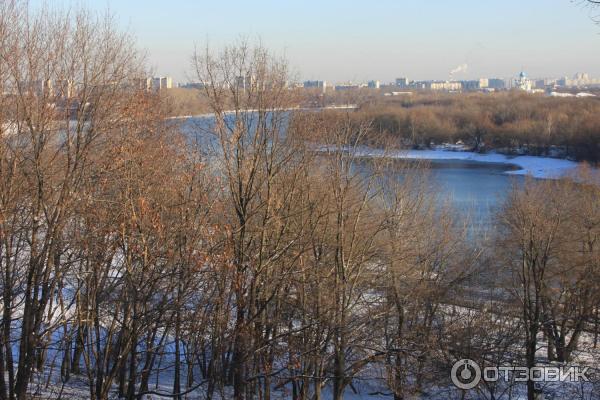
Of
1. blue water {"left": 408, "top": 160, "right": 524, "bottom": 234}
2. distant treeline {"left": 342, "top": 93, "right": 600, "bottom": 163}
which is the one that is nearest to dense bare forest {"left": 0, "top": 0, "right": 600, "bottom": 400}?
blue water {"left": 408, "top": 160, "right": 524, "bottom": 234}

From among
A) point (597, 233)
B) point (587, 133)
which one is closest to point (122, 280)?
point (597, 233)

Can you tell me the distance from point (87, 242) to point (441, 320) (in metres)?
5.82

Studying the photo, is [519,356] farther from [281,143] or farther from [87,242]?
[87,242]

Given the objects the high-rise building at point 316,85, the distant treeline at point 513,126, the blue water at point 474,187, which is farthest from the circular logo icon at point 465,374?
the distant treeline at point 513,126

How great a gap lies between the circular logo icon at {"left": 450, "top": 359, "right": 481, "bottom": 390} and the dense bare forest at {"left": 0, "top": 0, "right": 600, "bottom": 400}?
0.14 m

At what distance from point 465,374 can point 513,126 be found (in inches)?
1407

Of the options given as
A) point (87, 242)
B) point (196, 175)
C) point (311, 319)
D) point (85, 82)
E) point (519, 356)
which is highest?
point (85, 82)

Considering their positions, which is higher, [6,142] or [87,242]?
[6,142]

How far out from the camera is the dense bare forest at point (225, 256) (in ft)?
18.0

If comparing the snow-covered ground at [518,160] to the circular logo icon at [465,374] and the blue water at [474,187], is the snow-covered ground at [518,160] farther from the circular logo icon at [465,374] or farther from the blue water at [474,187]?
the circular logo icon at [465,374]

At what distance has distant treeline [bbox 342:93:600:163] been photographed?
36219mm

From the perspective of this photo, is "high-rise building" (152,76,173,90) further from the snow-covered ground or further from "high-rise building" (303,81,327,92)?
the snow-covered ground

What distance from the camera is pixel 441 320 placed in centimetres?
962

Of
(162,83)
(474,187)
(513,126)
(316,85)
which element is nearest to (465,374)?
(316,85)
